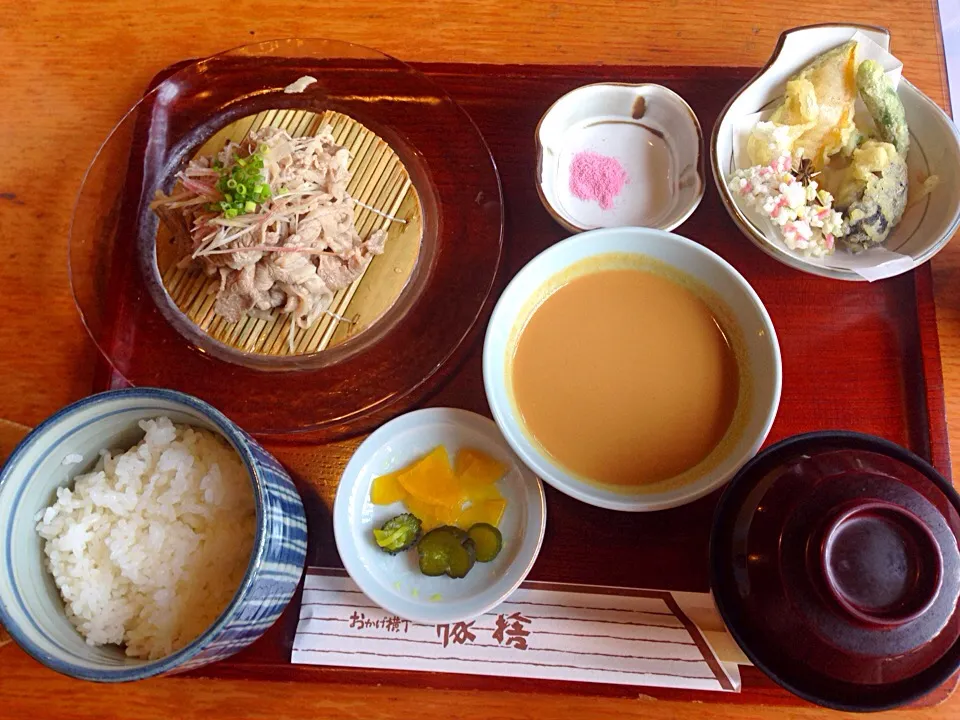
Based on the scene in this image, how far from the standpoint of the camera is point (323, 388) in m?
1.52

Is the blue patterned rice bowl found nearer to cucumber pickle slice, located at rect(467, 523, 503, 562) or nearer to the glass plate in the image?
the glass plate

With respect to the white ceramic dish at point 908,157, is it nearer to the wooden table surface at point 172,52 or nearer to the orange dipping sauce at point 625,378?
the wooden table surface at point 172,52

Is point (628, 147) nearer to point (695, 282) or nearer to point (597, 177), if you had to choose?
point (597, 177)

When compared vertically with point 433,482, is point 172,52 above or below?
above

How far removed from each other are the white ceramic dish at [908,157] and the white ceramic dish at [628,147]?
81 millimetres

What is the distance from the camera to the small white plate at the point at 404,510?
1341 millimetres

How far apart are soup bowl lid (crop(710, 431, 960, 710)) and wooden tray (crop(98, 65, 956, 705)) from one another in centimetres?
27

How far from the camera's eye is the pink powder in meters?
1.67

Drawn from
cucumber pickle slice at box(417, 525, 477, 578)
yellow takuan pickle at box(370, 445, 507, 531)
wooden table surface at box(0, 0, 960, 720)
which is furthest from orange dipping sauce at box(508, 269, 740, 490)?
wooden table surface at box(0, 0, 960, 720)

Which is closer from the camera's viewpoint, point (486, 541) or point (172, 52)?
point (486, 541)

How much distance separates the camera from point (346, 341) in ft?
5.02

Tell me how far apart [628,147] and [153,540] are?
1.40 metres

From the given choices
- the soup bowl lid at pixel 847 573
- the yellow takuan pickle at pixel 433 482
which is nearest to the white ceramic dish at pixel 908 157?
the soup bowl lid at pixel 847 573

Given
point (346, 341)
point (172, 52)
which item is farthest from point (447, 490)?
point (172, 52)
